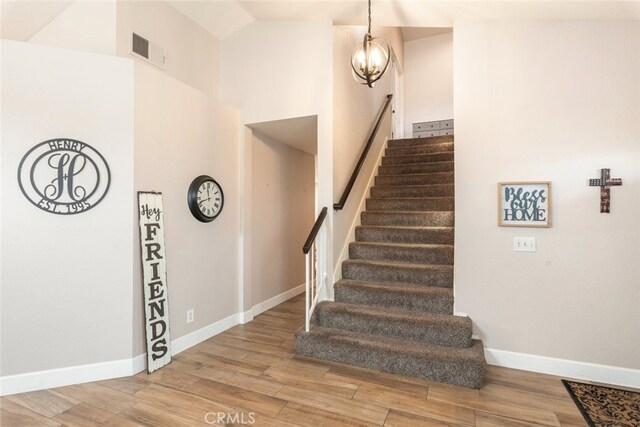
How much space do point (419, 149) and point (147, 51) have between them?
3.99m

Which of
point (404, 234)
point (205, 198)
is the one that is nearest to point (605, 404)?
point (404, 234)

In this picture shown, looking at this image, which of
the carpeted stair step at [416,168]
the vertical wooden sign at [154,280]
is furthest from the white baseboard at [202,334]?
the carpeted stair step at [416,168]

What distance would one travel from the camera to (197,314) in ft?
10.2

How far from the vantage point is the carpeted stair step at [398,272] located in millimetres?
3000

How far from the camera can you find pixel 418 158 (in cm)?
491

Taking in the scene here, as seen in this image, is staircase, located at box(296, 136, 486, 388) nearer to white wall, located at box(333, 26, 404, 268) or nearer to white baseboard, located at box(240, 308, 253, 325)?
white wall, located at box(333, 26, 404, 268)

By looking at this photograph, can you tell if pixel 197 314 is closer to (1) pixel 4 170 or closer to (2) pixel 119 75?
(1) pixel 4 170

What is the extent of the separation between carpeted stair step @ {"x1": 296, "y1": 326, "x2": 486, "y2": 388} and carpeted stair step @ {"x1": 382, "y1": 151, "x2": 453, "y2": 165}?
2.85 meters

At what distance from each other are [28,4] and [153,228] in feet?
7.23

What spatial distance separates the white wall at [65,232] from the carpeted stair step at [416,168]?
3.51m

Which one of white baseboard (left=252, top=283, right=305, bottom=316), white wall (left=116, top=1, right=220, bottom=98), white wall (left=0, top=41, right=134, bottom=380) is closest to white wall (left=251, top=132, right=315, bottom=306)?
white baseboard (left=252, top=283, right=305, bottom=316)

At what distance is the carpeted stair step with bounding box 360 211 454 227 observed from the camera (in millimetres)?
3628

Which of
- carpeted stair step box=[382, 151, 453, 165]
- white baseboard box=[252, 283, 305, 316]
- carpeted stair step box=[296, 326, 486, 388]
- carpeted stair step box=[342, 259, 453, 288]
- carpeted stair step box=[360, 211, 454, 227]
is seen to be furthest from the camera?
carpeted stair step box=[382, 151, 453, 165]

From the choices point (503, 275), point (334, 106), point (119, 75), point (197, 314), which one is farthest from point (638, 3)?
point (197, 314)
